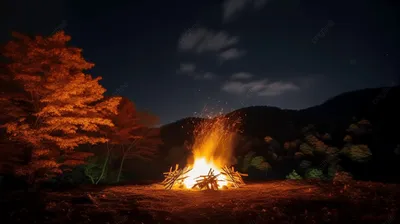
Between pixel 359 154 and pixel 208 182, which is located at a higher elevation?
pixel 359 154

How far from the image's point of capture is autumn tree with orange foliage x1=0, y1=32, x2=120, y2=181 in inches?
448

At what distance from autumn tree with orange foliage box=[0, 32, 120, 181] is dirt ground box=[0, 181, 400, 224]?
3586 millimetres

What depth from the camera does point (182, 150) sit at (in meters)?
39.5

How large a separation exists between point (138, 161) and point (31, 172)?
2482 cm

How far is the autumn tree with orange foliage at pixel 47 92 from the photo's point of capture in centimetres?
1138

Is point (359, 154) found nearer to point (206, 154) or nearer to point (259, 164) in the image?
point (259, 164)

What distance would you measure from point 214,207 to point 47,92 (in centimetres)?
904

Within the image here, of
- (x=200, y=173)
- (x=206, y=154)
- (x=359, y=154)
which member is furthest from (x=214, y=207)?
(x=359, y=154)

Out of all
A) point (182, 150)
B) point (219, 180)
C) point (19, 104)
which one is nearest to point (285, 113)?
point (182, 150)

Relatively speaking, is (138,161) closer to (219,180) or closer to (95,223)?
(219,180)

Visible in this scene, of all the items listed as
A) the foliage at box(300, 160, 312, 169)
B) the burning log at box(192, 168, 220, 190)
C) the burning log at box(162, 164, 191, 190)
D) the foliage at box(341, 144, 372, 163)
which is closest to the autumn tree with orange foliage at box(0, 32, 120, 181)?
the burning log at box(162, 164, 191, 190)

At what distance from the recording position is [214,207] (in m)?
7.92

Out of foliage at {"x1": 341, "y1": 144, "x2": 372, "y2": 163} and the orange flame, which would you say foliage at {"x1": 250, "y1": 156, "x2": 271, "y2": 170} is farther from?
the orange flame

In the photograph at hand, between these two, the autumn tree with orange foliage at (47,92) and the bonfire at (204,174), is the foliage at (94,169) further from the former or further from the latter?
the bonfire at (204,174)
